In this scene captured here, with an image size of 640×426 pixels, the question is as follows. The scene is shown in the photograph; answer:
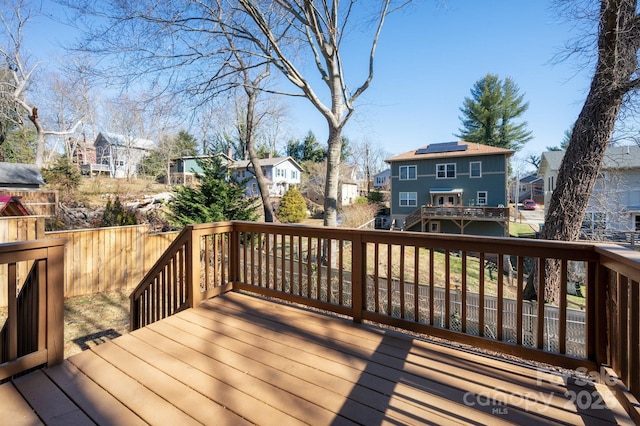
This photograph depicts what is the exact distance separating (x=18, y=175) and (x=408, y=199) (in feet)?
67.9

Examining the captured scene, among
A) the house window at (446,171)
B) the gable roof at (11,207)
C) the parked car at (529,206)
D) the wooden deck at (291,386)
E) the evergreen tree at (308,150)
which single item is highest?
the evergreen tree at (308,150)

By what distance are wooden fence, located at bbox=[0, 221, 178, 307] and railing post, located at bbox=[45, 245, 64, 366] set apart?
5026mm

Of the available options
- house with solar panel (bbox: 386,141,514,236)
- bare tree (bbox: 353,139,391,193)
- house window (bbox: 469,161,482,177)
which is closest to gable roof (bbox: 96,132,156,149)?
house with solar panel (bbox: 386,141,514,236)

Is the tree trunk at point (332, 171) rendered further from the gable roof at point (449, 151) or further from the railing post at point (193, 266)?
the gable roof at point (449, 151)

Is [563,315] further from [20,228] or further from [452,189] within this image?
[452,189]

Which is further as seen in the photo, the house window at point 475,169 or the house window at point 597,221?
the house window at point 475,169

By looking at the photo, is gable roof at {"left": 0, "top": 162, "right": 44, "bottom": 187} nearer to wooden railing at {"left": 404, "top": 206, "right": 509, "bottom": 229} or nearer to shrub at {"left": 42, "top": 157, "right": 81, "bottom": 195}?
shrub at {"left": 42, "top": 157, "right": 81, "bottom": 195}

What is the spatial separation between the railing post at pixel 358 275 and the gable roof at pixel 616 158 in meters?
6.40

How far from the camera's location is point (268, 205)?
11.5m

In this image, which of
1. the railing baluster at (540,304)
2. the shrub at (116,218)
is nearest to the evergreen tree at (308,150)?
the shrub at (116,218)

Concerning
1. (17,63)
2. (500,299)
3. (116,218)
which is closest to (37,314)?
(500,299)

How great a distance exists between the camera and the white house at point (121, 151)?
88.4ft

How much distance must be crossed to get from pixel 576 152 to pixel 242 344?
280 inches

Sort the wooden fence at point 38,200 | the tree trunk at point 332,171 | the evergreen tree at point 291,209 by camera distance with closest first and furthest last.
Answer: the tree trunk at point 332,171 → the wooden fence at point 38,200 → the evergreen tree at point 291,209
